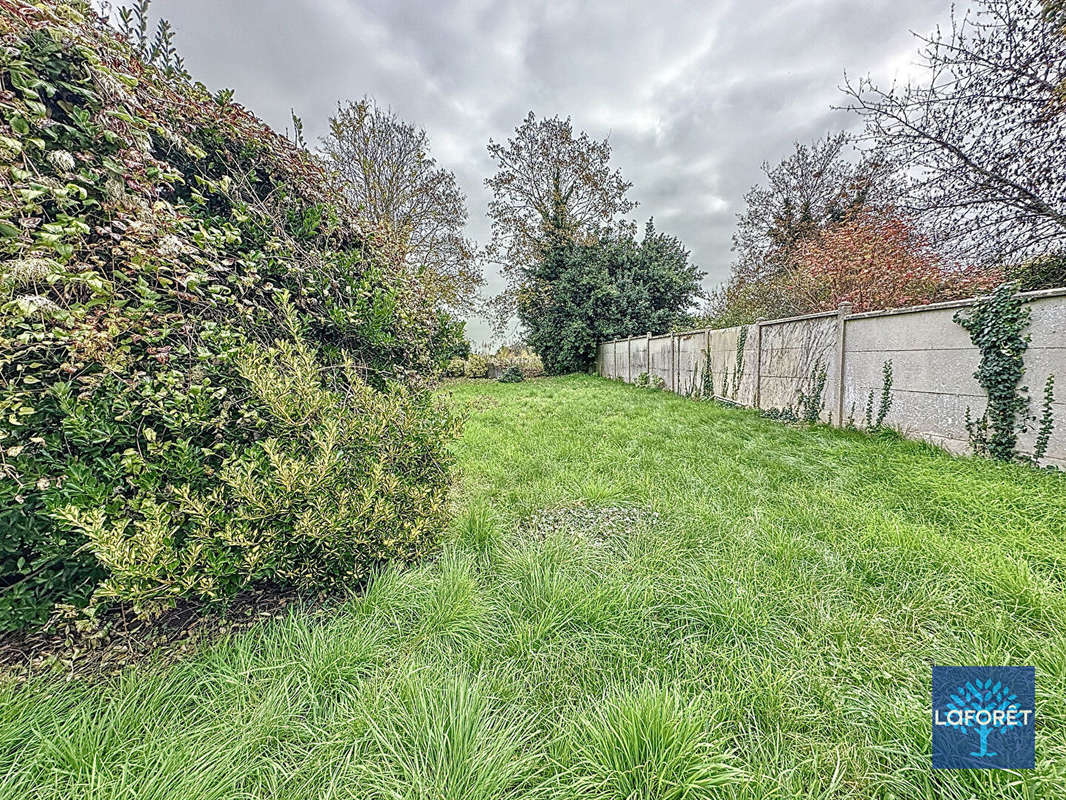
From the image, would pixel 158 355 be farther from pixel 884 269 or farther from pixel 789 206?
pixel 789 206

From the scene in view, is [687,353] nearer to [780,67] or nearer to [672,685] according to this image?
[780,67]

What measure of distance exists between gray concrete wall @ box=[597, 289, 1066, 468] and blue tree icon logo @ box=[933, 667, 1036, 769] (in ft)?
9.67

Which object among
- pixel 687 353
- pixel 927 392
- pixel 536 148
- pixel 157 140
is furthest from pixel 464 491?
pixel 536 148

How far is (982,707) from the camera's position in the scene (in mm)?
1128

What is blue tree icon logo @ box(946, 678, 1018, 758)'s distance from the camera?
1.06m

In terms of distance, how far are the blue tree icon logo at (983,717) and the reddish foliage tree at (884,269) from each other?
6704 millimetres

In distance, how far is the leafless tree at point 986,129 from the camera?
442 cm

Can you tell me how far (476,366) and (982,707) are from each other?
1434 cm

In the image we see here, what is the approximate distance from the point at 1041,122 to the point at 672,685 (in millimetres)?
7606

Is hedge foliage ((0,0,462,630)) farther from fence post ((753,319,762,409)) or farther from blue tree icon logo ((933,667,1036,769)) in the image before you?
fence post ((753,319,762,409))

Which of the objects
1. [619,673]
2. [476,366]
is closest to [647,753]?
[619,673]

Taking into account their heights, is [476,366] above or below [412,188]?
below

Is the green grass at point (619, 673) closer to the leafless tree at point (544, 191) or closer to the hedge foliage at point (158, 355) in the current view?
the hedge foliage at point (158, 355)

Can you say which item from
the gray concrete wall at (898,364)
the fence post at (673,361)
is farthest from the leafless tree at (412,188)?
the gray concrete wall at (898,364)
